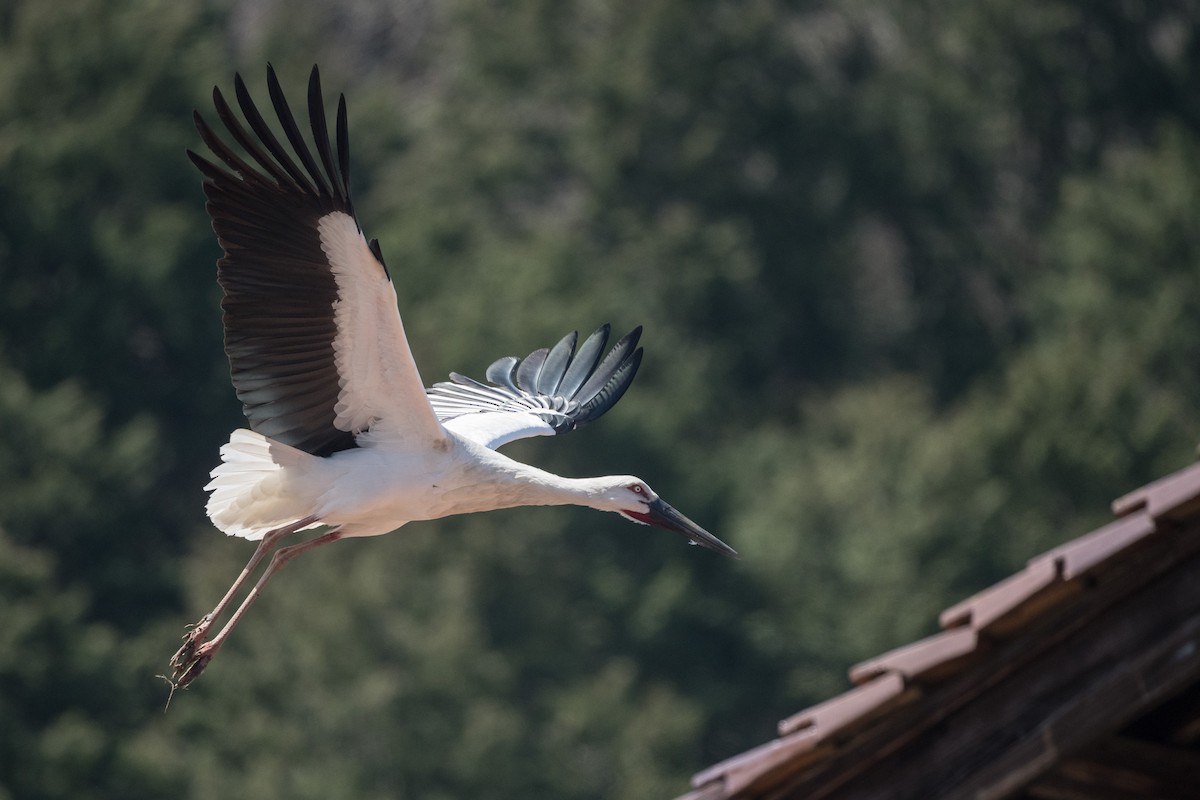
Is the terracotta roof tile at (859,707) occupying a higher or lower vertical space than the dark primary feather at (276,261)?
lower

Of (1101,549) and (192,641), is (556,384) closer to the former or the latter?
(192,641)

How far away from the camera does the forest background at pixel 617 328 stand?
91.5 ft

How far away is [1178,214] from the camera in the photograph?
36.2 metres

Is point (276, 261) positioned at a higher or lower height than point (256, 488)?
higher

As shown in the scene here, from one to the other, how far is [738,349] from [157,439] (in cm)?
1070

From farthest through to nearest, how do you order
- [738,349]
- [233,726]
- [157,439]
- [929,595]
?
[738,349], [157,439], [929,595], [233,726]

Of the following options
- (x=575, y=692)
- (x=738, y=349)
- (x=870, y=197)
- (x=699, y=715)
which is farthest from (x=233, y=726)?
(x=870, y=197)

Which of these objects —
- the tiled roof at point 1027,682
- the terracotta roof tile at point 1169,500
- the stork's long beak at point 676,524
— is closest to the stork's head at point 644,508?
the stork's long beak at point 676,524

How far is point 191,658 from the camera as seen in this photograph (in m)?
7.24

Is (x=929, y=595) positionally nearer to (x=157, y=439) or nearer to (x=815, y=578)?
(x=815, y=578)

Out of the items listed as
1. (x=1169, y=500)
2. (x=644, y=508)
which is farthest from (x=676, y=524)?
(x=1169, y=500)

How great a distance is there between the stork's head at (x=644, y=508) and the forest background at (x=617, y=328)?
17612mm

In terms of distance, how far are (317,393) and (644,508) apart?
1535mm

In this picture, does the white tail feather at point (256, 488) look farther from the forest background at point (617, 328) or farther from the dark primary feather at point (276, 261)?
the forest background at point (617, 328)
